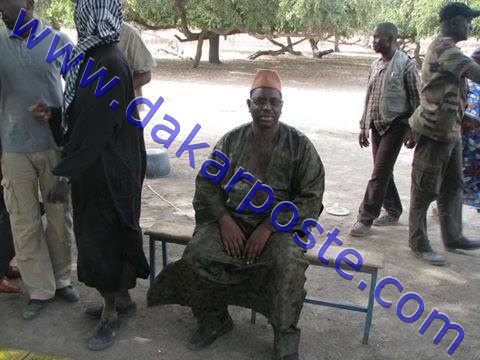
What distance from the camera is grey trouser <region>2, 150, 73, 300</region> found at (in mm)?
3070

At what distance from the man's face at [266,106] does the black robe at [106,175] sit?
708 mm

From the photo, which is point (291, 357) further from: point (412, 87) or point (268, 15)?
point (268, 15)

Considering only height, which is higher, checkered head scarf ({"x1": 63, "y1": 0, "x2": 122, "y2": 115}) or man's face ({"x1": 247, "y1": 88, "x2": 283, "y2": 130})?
checkered head scarf ({"x1": 63, "y1": 0, "x2": 122, "y2": 115})

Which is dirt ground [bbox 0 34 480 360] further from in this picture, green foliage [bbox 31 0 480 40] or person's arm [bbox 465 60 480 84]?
green foliage [bbox 31 0 480 40]

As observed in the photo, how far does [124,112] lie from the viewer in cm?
277

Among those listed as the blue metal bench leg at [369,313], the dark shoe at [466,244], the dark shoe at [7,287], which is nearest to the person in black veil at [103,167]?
the dark shoe at [7,287]

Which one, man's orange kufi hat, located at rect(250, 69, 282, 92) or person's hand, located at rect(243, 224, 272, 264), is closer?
person's hand, located at rect(243, 224, 272, 264)

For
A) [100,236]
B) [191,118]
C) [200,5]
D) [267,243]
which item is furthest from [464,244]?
[200,5]

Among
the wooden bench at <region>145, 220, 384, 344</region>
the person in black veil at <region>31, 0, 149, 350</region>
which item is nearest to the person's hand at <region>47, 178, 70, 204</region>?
the person in black veil at <region>31, 0, 149, 350</region>

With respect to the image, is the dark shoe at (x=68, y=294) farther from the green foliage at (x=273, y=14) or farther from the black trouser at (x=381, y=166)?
the green foliage at (x=273, y=14)

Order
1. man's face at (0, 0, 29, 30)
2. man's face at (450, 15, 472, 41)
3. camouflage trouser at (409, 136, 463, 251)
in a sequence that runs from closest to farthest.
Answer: man's face at (0, 0, 29, 30), man's face at (450, 15, 472, 41), camouflage trouser at (409, 136, 463, 251)

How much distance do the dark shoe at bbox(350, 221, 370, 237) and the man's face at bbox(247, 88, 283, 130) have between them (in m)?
2.10

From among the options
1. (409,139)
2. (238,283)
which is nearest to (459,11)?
(409,139)

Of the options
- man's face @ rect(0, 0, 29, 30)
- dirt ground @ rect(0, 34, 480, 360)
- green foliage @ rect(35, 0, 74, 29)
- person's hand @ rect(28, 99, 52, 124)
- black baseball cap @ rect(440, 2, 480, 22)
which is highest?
green foliage @ rect(35, 0, 74, 29)
